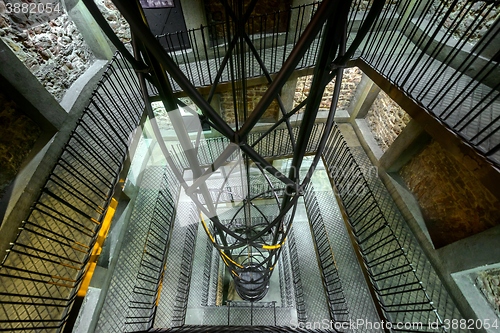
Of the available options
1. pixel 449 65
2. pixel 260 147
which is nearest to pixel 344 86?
pixel 449 65

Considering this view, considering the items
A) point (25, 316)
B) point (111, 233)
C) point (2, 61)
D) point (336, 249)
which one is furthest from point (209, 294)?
point (2, 61)

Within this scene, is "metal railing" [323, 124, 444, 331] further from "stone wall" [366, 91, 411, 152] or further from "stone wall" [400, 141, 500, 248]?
"stone wall" [366, 91, 411, 152]

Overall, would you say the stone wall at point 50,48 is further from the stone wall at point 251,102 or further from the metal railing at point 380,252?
the metal railing at point 380,252

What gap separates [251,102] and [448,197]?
4.15 metres

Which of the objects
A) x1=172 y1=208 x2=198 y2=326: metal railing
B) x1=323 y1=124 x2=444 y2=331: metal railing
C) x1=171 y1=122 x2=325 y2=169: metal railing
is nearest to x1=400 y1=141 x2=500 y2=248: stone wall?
x1=323 y1=124 x2=444 y2=331: metal railing

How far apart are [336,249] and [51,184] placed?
4.67 metres

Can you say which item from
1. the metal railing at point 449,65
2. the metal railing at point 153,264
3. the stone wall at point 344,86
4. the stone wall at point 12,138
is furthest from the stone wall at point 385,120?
the stone wall at point 12,138

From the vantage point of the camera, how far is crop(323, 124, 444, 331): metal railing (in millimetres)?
2895

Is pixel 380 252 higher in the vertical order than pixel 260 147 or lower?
lower

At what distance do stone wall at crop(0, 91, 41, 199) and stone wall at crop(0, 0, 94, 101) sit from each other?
806mm

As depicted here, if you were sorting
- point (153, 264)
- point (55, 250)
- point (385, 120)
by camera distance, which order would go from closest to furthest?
point (55, 250) → point (153, 264) → point (385, 120)

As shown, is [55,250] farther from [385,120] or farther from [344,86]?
[344,86]

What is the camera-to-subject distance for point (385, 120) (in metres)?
4.76

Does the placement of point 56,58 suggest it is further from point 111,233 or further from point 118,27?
point 111,233
